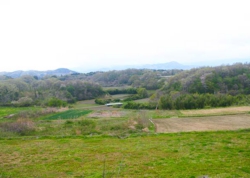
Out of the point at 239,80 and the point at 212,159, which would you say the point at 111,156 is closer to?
the point at 212,159

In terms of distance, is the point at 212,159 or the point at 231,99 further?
the point at 231,99

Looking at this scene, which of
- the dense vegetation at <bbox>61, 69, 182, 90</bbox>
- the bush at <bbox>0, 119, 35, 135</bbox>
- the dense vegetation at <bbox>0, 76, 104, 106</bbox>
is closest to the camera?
the bush at <bbox>0, 119, 35, 135</bbox>

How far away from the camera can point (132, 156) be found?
10383mm

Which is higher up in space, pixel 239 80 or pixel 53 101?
pixel 239 80

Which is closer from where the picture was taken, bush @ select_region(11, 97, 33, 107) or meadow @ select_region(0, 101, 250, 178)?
meadow @ select_region(0, 101, 250, 178)

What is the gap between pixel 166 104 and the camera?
39.5 m

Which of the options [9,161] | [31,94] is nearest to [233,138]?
[9,161]

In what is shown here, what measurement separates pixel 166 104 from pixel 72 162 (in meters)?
31.2

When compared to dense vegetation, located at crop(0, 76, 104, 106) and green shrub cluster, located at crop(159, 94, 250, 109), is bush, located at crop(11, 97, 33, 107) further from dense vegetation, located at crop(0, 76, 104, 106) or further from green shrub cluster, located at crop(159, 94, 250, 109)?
green shrub cluster, located at crop(159, 94, 250, 109)

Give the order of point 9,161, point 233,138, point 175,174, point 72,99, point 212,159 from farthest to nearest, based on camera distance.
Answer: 1. point 72,99
2. point 233,138
3. point 9,161
4. point 212,159
5. point 175,174

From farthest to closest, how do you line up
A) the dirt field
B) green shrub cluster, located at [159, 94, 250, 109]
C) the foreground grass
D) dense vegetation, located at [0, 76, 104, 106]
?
dense vegetation, located at [0, 76, 104, 106]
green shrub cluster, located at [159, 94, 250, 109]
the dirt field
the foreground grass

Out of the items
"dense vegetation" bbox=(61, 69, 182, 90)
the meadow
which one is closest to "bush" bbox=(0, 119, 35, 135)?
the meadow

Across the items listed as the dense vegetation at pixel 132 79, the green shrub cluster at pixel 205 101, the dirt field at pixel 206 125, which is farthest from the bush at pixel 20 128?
the dense vegetation at pixel 132 79

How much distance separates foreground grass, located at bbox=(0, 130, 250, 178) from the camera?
8.24m
